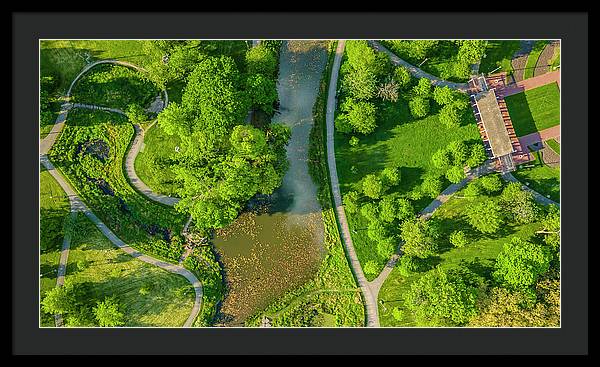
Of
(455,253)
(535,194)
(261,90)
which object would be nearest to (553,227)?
(535,194)

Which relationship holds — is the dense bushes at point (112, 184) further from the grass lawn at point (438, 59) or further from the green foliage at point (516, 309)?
the green foliage at point (516, 309)

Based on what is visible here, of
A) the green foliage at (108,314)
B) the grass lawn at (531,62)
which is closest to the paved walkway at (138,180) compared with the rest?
the green foliage at (108,314)
